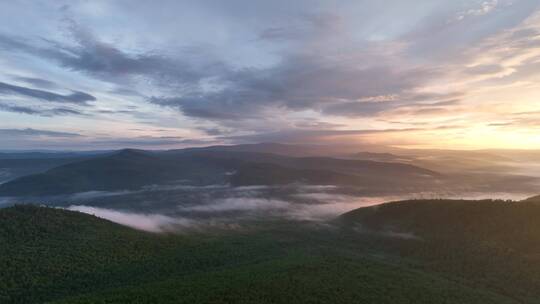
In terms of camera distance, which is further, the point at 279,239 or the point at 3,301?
the point at 279,239

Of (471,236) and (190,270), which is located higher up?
(471,236)

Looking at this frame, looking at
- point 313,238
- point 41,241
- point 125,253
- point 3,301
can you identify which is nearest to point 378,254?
point 313,238

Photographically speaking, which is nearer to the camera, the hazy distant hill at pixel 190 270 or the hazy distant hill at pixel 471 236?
the hazy distant hill at pixel 190 270

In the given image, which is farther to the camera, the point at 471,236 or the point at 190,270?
the point at 471,236

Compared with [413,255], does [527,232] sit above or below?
above

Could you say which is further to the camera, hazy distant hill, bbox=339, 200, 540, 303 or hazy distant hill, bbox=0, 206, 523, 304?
hazy distant hill, bbox=339, 200, 540, 303

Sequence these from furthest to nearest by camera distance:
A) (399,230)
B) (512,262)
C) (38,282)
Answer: (399,230) → (512,262) → (38,282)

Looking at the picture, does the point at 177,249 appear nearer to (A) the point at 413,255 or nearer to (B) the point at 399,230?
(A) the point at 413,255

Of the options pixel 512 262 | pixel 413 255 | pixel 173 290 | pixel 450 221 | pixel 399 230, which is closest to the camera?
pixel 173 290
